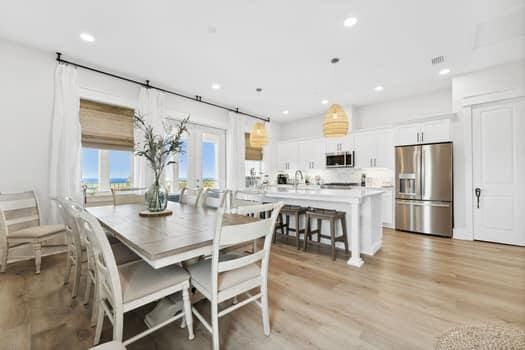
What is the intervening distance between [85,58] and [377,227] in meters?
5.08

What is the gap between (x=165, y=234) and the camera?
1489 mm

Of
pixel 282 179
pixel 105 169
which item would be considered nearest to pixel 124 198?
pixel 105 169

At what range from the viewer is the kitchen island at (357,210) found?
2.84 m

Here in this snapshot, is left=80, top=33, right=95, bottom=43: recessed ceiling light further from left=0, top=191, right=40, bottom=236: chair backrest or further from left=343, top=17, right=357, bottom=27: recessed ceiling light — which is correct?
left=343, top=17, right=357, bottom=27: recessed ceiling light

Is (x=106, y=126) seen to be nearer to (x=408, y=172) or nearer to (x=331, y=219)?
(x=331, y=219)

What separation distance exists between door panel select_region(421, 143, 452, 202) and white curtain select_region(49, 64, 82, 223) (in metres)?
5.87

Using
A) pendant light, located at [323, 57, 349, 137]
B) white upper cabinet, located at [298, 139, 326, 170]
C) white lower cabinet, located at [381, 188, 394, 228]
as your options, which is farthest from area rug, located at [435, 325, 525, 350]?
white upper cabinet, located at [298, 139, 326, 170]

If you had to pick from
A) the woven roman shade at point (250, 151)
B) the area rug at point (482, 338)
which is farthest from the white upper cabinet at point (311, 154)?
the area rug at point (482, 338)

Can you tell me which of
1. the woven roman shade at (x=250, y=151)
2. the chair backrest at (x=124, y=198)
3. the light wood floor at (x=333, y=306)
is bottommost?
the light wood floor at (x=333, y=306)

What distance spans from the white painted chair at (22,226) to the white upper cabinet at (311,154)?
5392 mm

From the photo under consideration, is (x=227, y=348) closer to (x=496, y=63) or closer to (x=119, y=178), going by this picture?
(x=119, y=178)

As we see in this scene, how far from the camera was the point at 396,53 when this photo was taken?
10.5 feet

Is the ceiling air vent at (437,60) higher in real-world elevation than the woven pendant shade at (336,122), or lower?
higher

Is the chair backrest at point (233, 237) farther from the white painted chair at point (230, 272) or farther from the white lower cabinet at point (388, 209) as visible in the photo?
the white lower cabinet at point (388, 209)
